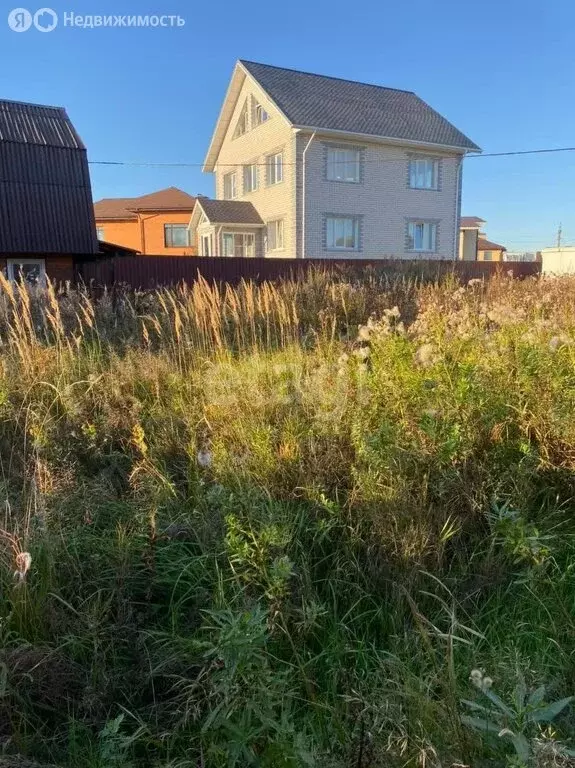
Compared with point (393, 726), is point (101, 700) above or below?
below

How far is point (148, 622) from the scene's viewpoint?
207 cm

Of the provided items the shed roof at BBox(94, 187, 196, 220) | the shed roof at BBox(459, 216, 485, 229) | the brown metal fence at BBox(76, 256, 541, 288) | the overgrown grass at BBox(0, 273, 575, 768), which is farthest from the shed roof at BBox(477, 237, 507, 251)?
the overgrown grass at BBox(0, 273, 575, 768)

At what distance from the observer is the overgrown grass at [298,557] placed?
5.18 ft

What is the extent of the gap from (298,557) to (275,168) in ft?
78.8

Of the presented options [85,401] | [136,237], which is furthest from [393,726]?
[136,237]

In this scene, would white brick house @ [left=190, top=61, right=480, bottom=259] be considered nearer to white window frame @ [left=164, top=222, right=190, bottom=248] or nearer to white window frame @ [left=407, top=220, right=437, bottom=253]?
white window frame @ [left=407, top=220, right=437, bottom=253]

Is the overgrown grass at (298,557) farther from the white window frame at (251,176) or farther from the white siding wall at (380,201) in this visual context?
the white window frame at (251,176)

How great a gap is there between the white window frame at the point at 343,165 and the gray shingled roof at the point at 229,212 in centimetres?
424

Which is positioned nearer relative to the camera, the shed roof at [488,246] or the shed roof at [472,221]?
the shed roof at [472,221]

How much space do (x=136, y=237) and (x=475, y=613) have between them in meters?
42.4

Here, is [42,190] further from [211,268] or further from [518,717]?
[518,717]

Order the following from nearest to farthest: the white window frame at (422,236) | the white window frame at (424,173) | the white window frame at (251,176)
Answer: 1. the white window frame at (424,173)
2. the white window frame at (422,236)
3. the white window frame at (251,176)

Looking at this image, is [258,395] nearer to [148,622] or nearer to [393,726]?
[148,622]

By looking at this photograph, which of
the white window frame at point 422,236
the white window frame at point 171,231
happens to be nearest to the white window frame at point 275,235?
the white window frame at point 422,236
